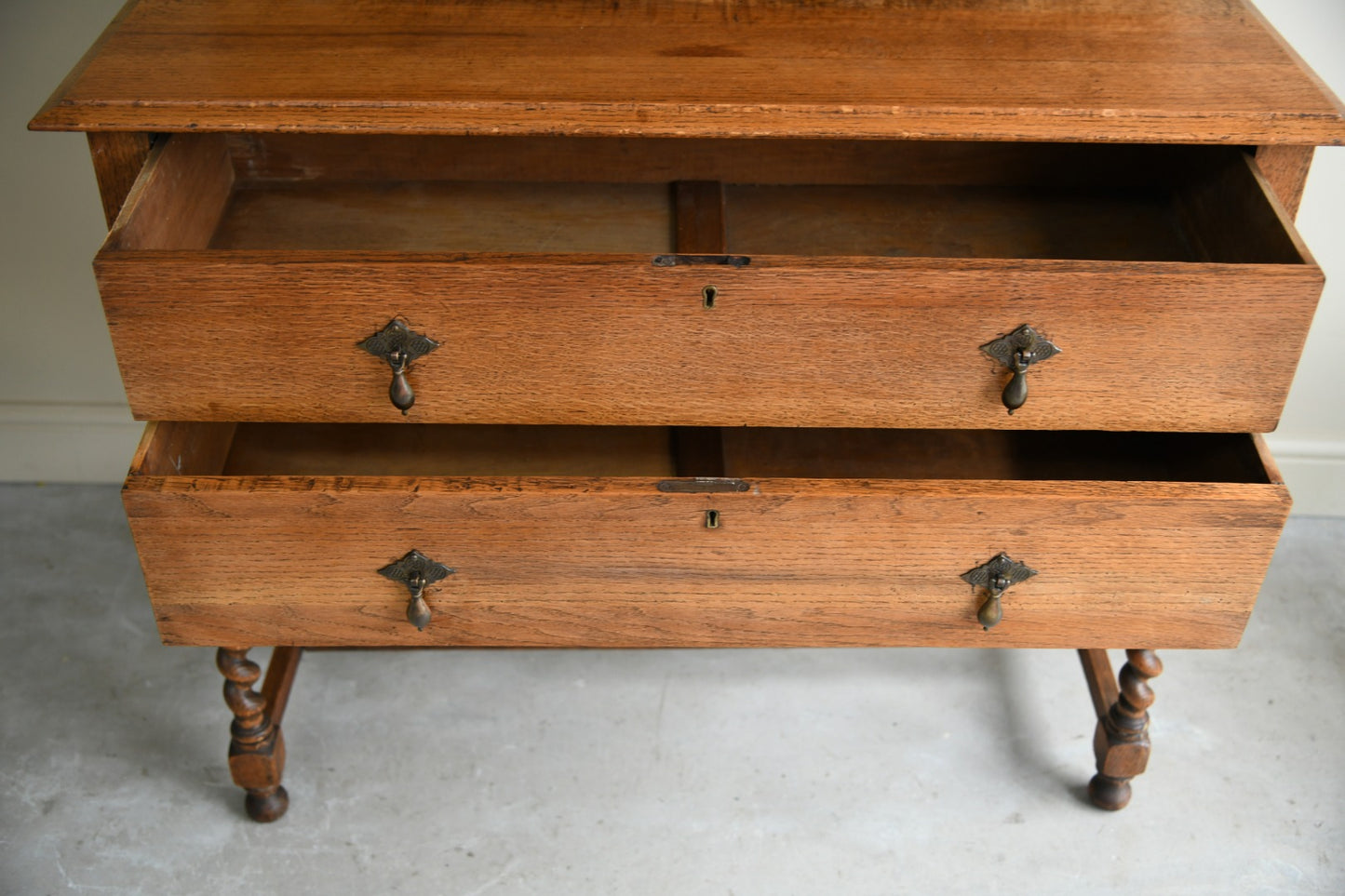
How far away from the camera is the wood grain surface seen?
1.07m

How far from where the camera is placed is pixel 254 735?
1.37 meters

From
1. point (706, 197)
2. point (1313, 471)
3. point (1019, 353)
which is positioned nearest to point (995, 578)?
point (1019, 353)

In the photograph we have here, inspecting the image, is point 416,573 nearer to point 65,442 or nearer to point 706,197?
point 706,197

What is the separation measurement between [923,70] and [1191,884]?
3.01 feet

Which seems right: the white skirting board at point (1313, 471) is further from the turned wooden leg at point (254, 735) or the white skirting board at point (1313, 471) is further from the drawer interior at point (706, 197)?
the turned wooden leg at point (254, 735)

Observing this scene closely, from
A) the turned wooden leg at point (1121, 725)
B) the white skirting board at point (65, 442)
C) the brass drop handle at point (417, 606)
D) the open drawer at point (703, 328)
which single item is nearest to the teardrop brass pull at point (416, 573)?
the brass drop handle at point (417, 606)

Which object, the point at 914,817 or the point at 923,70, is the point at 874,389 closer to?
the point at 923,70

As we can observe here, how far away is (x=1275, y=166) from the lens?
3.80 ft

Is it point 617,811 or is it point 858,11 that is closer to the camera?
point 858,11

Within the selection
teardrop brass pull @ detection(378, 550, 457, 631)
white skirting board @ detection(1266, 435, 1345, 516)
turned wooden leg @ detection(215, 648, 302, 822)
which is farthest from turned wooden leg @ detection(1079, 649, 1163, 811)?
turned wooden leg @ detection(215, 648, 302, 822)

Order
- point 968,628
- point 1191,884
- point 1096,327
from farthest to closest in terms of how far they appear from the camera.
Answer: point 1191,884 < point 968,628 < point 1096,327

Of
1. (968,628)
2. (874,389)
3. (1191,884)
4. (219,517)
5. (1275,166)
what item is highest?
(1275,166)

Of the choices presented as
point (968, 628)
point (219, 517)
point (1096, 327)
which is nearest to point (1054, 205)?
point (1096, 327)

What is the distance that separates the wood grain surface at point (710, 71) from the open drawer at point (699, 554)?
30 cm
